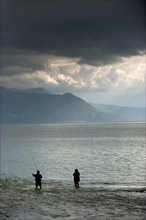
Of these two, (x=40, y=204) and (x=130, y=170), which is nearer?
(x=40, y=204)

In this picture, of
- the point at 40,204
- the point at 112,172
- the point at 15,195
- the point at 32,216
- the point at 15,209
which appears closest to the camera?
the point at 32,216

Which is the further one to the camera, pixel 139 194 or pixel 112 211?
pixel 139 194

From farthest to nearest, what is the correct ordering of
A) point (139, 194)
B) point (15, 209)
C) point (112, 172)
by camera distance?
point (112, 172)
point (139, 194)
point (15, 209)

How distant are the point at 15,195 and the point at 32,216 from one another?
858cm

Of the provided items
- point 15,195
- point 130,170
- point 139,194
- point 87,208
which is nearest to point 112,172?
point 130,170

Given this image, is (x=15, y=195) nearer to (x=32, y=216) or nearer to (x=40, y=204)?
(x=40, y=204)

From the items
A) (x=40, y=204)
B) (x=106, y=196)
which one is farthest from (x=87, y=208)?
(x=106, y=196)

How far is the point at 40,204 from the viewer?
1028 inches

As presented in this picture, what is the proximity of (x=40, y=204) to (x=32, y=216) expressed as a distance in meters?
4.07

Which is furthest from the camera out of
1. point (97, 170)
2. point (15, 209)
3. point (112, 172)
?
point (97, 170)

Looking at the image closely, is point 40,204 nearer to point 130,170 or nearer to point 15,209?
point 15,209

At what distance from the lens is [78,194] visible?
104ft

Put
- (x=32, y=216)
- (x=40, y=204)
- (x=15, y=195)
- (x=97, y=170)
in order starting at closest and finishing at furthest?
(x=32, y=216) → (x=40, y=204) → (x=15, y=195) → (x=97, y=170)

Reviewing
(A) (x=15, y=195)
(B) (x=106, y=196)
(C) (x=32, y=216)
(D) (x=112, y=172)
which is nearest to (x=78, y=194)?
(B) (x=106, y=196)
